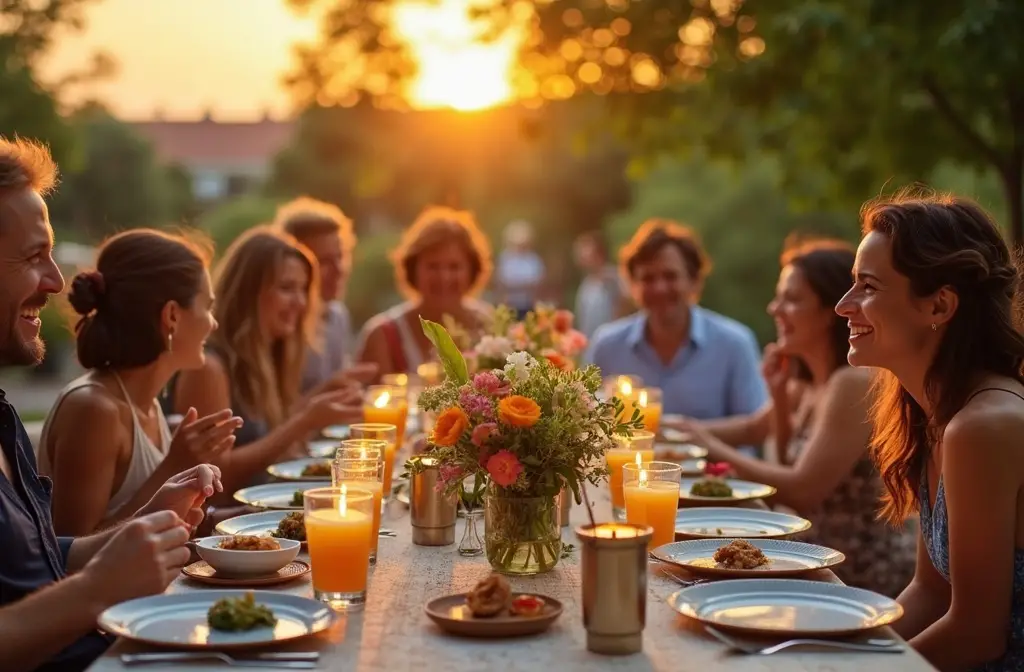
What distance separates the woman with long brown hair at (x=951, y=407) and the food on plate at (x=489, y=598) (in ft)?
3.10

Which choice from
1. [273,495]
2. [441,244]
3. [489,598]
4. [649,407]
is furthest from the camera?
[441,244]

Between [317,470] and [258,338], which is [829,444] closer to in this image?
[317,470]

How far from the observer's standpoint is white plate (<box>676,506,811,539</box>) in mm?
3117

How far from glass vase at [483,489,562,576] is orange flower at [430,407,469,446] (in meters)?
0.20

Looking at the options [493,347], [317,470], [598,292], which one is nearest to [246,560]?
[317,470]

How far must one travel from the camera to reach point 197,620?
2.28m

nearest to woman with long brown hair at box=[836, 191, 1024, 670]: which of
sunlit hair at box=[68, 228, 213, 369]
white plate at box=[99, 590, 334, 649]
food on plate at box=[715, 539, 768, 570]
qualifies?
food on plate at box=[715, 539, 768, 570]

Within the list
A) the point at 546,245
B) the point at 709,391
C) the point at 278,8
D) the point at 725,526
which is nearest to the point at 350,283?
the point at 546,245

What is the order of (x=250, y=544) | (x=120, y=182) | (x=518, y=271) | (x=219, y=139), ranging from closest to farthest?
(x=250, y=544) < (x=518, y=271) < (x=120, y=182) < (x=219, y=139)

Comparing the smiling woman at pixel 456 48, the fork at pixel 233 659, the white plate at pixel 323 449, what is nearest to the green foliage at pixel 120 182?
the smiling woman at pixel 456 48

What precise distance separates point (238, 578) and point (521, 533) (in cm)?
61

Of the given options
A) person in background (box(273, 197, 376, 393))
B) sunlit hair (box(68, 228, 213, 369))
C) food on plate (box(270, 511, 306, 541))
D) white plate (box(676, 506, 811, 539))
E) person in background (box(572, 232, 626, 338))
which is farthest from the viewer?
person in background (box(572, 232, 626, 338))

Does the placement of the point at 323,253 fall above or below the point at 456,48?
below

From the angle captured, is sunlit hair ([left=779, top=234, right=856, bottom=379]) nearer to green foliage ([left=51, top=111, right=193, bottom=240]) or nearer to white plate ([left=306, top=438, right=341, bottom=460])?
white plate ([left=306, top=438, right=341, bottom=460])
